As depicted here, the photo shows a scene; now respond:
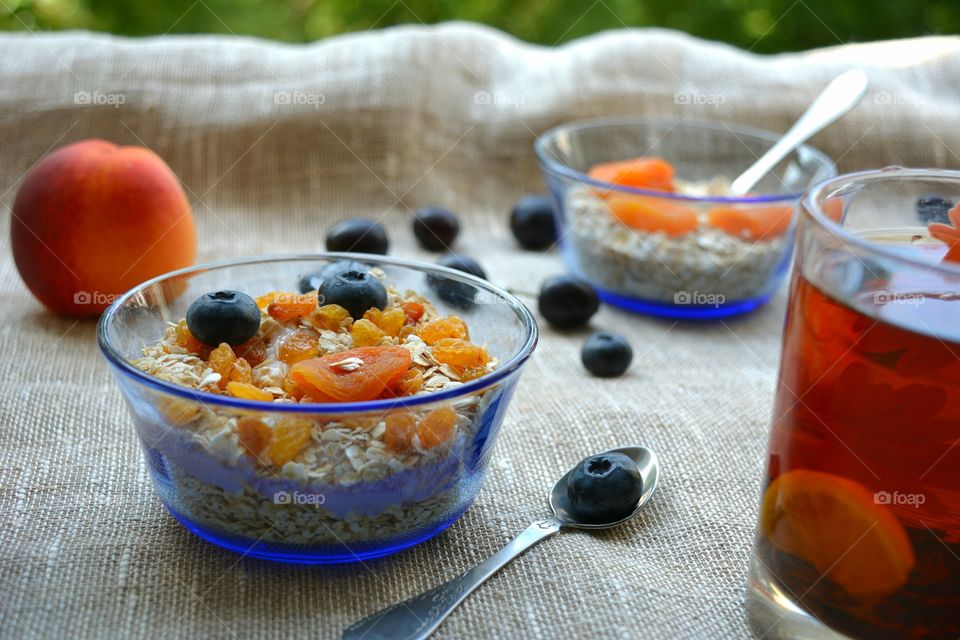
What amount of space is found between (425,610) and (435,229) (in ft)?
3.96

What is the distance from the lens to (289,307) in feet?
3.95

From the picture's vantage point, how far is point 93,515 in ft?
3.70

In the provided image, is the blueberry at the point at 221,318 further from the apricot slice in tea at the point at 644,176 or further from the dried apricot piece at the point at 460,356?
the apricot slice in tea at the point at 644,176

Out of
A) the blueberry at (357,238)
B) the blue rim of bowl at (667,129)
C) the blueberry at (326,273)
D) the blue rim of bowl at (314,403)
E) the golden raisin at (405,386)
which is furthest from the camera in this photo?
the blueberry at (357,238)

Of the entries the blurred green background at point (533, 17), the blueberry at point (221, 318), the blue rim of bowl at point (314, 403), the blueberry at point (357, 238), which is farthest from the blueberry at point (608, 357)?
the blurred green background at point (533, 17)

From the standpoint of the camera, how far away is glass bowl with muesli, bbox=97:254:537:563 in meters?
0.95

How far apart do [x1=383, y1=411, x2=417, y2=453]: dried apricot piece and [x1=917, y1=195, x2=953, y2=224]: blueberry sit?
21.3 inches

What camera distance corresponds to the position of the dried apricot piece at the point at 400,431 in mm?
961

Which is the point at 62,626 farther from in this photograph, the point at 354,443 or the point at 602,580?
the point at 602,580

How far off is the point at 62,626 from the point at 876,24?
10.1 feet

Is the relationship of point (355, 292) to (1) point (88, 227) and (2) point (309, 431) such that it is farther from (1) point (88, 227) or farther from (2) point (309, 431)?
(1) point (88, 227)

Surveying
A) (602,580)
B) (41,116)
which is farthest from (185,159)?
(602,580)

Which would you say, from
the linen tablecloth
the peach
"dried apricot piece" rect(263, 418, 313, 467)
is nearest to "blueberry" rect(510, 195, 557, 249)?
the linen tablecloth

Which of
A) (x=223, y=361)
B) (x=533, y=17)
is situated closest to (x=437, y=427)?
(x=223, y=361)
